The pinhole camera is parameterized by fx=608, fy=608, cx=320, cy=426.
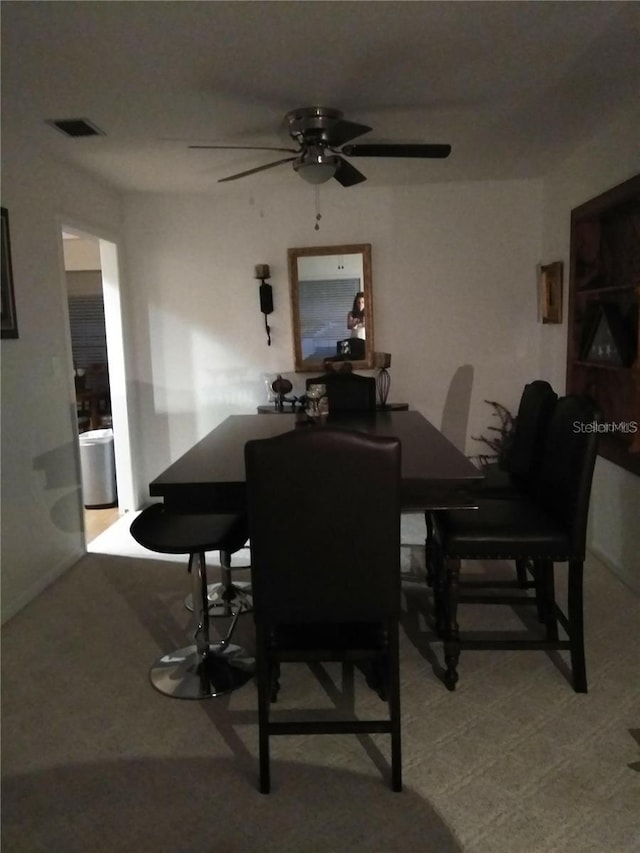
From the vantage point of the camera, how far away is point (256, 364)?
452 centimetres

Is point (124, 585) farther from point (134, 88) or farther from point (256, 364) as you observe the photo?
point (134, 88)

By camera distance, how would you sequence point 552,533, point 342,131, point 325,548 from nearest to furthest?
1. point 325,548
2. point 552,533
3. point 342,131

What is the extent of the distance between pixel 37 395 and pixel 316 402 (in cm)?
147

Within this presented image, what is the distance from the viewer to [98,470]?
4648 millimetres

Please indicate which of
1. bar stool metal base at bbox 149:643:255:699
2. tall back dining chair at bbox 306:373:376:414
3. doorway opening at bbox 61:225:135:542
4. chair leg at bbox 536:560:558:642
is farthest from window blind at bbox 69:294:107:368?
chair leg at bbox 536:560:558:642

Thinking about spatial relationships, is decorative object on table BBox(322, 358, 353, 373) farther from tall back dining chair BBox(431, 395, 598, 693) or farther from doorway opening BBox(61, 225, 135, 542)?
tall back dining chair BBox(431, 395, 598, 693)

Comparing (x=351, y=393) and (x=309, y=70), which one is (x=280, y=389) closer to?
(x=351, y=393)

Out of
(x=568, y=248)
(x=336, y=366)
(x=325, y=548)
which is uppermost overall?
(x=568, y=248)

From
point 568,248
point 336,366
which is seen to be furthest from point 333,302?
point 568,248

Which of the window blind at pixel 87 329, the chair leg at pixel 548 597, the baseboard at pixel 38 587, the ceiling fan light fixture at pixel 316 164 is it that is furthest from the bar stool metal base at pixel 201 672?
the window blind at pixel 87 329

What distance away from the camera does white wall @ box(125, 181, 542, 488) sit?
4.29 m

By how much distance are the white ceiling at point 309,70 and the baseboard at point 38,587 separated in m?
2.20

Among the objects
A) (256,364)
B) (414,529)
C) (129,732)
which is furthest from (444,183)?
(129,732)

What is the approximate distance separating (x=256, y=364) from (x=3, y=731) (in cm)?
295
